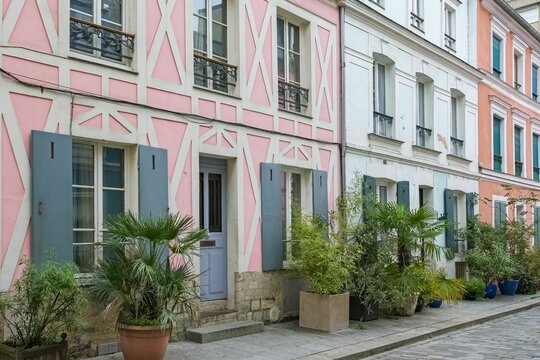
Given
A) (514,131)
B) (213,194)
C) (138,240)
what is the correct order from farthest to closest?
(514,131)
(213,194)
(138,240)

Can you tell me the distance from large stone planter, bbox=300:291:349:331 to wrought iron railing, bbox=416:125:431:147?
661 cm

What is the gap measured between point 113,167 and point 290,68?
14.9ft

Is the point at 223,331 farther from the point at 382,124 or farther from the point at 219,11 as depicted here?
the point at 382,124

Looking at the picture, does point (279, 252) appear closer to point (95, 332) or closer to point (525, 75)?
point (95, 332)

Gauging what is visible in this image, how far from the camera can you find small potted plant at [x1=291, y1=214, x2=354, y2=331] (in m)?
9.95

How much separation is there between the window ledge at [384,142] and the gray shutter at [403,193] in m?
0.80

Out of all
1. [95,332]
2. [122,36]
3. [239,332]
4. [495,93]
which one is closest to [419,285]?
[239,332]

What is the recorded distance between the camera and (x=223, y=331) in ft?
29.7

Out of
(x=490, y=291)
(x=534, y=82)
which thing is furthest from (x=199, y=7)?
(x=534, y=82)

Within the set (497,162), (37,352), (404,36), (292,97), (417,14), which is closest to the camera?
(37,352)

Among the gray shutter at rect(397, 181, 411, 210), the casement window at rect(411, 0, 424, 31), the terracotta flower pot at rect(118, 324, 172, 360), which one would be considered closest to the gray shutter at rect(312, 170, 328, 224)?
the gray shutter at rect(397, 181, 411, 210)

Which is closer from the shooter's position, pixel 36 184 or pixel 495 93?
pixel 36 184

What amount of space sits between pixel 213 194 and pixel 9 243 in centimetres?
375

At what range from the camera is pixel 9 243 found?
22.8 ft
